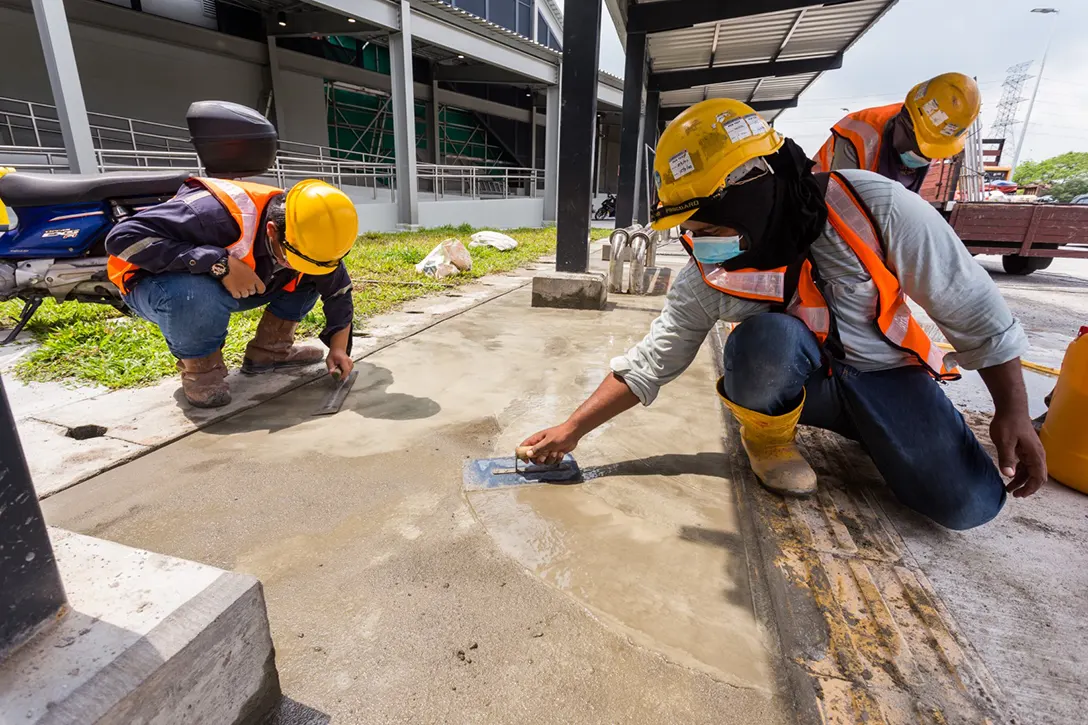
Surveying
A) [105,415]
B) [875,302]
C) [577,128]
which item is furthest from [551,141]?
[875,302]

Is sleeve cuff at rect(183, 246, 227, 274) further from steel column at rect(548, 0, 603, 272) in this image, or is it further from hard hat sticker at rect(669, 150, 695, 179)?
steel column at rect(548, 0, 603, 272)

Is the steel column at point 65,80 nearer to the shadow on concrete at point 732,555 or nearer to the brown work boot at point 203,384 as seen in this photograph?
the brown work boot at point 203,384

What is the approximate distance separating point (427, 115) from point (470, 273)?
39.7ft

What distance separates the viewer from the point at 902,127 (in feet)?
9.00

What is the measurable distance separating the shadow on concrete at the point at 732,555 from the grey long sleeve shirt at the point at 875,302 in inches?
17.3

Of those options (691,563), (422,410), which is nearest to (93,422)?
(422,410)

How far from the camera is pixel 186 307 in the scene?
7.76 feet

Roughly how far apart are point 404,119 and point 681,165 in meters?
9.90

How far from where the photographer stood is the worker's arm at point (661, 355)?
6.01 feet

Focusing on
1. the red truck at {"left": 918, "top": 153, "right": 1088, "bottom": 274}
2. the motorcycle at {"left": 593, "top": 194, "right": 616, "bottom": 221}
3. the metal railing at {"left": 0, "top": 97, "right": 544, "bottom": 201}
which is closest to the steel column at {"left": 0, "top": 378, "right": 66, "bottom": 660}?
the metal railing at {"left": 0, "top": 97, "right": 544, "bottom": 201}

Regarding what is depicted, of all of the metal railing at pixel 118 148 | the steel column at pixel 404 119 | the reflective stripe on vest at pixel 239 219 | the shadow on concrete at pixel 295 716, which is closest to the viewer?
the shadow on concrete at pixel 295 716

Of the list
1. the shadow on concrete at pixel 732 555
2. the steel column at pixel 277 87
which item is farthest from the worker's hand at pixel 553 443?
the steel column at pixel 277 87

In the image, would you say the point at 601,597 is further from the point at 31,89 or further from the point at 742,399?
the point at 31,89

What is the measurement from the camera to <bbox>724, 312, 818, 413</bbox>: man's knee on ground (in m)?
1.72
